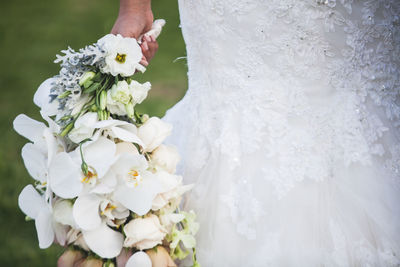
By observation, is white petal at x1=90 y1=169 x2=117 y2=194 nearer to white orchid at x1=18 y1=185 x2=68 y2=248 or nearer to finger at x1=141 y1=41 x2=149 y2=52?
white orchid at x1=18 y1=185 x2=68 y2=248

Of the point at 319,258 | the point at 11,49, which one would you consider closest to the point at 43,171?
the point at 319,258

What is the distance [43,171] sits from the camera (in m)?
1.28

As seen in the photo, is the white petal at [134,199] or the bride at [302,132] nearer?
the white petal at [134,199]

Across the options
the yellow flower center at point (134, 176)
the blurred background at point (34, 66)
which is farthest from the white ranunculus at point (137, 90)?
the blurred background at point (34, 66)

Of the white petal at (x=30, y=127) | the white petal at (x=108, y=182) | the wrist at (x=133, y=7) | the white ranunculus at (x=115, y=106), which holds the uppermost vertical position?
the wrist at (x=133, y=7)

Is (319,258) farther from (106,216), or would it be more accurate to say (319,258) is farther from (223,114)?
(106,216)

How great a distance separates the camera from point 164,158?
4.48 feet

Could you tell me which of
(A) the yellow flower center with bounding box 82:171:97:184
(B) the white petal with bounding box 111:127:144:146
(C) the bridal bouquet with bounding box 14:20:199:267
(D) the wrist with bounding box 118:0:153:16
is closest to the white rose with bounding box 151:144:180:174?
(C) the bridal bouquet with bounding box 14:20:199:267

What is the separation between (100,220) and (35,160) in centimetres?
29

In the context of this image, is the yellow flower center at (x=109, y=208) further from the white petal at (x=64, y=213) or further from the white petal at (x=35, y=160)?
the white petal at (x=35, y=160)

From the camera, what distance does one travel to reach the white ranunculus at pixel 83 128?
120cm

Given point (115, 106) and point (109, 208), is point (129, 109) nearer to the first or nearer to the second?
point (115, 106)

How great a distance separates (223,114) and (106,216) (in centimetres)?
Result: 55

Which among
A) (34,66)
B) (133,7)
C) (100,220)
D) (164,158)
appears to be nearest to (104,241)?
(100,220)
